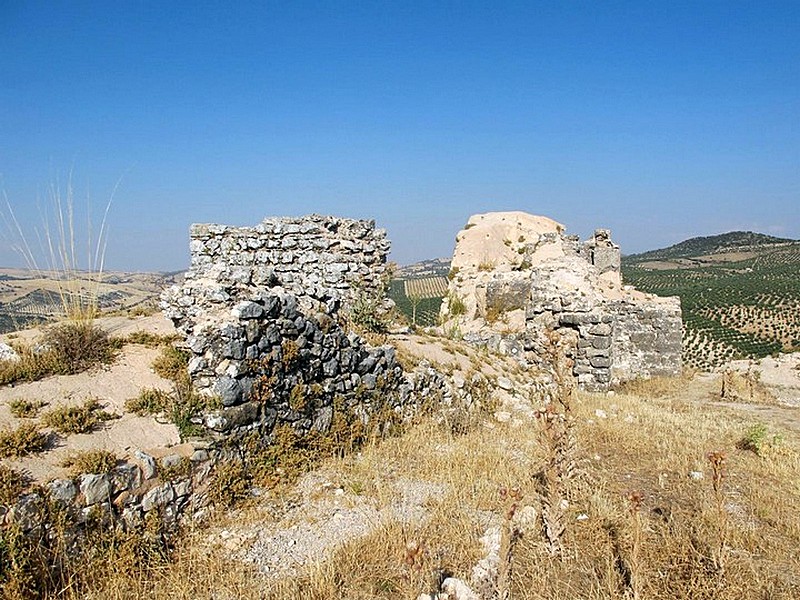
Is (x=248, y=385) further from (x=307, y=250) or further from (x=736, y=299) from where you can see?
(x=736, y=299)

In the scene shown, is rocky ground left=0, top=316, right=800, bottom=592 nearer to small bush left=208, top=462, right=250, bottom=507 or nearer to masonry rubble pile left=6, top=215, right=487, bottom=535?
small bush left=208, top=462, right=250, bottom=507

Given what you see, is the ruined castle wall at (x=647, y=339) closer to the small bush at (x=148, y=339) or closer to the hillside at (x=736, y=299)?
the small bush at (x=148, y=339)

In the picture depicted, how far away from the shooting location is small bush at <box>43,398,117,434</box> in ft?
14.8

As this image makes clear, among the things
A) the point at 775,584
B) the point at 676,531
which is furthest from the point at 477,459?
the point at 775,584

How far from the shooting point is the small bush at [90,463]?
3988 mm

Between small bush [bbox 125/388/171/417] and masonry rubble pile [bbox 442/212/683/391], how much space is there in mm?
8378

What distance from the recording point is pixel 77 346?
572cm

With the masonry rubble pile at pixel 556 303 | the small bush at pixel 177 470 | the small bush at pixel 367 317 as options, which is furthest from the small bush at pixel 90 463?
the masonry rubble pile at pixel 556 303

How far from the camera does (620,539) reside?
14.4 ft

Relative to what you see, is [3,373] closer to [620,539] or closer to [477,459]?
[477,459]

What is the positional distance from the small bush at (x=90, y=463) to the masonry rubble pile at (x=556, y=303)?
9201 mm

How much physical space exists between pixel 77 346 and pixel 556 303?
9782 mm

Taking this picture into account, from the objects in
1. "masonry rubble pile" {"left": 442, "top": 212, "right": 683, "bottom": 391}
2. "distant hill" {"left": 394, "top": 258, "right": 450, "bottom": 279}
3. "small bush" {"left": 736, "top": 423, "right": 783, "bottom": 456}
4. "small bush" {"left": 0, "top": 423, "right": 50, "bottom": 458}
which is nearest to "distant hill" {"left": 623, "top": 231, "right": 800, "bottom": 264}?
"distant hill" {"left": 394, "top": 258, "right": 450, "bottom": 279}

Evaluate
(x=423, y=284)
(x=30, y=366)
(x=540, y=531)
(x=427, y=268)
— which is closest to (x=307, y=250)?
(x=30, y=366)
